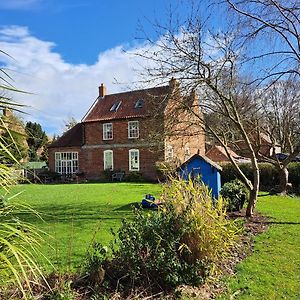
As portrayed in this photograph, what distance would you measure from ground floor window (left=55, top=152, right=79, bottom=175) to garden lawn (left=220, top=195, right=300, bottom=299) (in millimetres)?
26572

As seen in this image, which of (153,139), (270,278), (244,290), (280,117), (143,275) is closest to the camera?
(143,275)

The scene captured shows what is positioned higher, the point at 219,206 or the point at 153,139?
the point at 153,139

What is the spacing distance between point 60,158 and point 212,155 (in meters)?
14.8

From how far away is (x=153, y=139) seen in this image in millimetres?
11219

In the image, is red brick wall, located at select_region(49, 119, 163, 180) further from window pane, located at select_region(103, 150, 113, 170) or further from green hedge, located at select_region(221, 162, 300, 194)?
green hedge, located at select_region(221, 162, 300, 194)

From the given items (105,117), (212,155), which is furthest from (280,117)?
(105,117)

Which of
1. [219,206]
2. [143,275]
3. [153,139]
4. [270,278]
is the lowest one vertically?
[270,278]

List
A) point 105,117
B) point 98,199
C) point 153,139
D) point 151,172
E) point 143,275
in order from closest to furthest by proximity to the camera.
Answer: point 143,275 < point 153,139 < point 98,199 < point 151,172 < point 105,117

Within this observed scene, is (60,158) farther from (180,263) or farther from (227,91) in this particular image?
(180,263)

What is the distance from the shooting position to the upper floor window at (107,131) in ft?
104

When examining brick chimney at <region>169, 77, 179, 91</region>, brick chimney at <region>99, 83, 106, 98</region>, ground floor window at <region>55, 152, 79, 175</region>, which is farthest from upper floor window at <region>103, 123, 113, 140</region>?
brick chimney at <region>169, 77, 179, 91</region>

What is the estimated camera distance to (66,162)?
111ft

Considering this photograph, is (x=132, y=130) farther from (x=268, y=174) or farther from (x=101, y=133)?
(x=268, y=174)

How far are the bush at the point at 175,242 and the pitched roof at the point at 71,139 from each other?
29.0 metres
